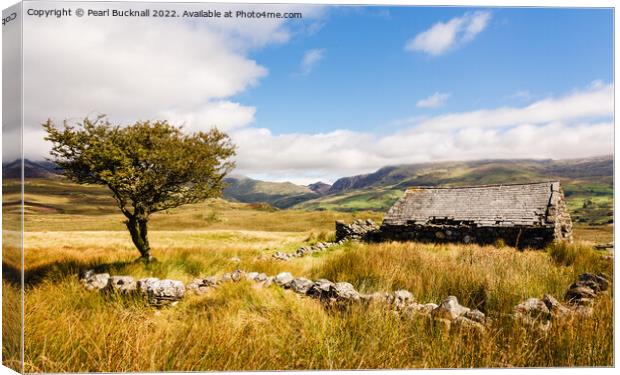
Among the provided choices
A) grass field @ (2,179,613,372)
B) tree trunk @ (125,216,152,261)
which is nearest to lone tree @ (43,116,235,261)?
tree trunk @ (125,216,152,261)

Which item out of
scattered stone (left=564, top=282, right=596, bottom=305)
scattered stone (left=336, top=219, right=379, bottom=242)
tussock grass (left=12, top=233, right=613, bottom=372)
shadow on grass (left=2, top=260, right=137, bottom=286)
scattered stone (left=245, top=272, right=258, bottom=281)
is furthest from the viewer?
scattered stone (left=336, top=219, right=379, bottom=242)

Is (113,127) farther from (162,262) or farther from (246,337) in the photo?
(246,337)

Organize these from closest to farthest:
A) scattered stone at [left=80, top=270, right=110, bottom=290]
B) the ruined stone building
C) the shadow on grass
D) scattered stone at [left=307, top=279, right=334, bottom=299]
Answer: the shadow on grass, scattered stone at [left=307, top=279, right=334, bottom=299], scattered stone at [left=80, top=270, right=110, bottom=290], the ruined stone building

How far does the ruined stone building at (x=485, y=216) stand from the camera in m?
13.5

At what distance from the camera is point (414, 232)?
1655cm

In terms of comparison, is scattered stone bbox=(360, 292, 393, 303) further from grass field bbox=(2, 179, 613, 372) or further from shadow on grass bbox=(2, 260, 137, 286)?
shadow on grass bbox=(2, 260, 137, 286)

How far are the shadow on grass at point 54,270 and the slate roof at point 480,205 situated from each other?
1216cm

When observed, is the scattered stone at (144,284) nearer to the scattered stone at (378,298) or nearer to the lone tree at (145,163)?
the lone tree at (145,163)

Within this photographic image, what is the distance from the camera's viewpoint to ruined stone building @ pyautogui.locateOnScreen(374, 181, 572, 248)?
44.4 feet

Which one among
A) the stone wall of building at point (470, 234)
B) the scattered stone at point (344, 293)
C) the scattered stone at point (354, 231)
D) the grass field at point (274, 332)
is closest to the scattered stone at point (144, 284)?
the grass field at point (274, 332)

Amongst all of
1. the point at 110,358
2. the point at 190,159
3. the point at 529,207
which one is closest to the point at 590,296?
the point at 110,358

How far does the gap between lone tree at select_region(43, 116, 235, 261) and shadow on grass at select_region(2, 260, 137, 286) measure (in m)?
0.75

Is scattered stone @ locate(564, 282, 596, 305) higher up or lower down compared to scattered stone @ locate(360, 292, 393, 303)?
lower down

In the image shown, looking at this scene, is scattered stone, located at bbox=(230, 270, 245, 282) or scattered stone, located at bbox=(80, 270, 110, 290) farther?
scattered stone, located at bbox=(230, 270, 245, 282)
